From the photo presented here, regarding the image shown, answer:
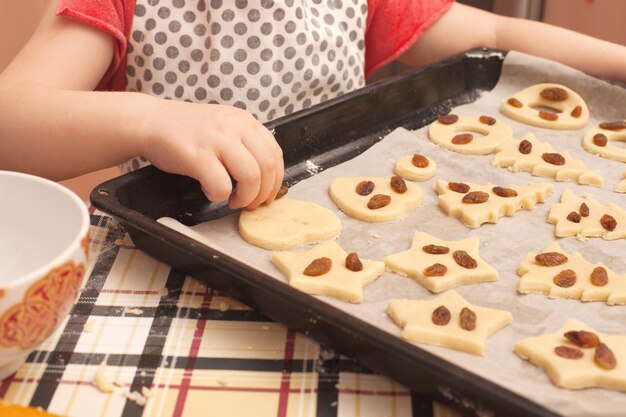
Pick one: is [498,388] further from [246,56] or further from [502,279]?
[246,56]

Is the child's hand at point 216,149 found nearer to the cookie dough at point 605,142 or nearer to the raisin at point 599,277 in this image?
the raisin at point 599,277

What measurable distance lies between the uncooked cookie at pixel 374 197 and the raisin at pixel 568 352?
0.30m

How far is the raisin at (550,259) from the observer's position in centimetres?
85

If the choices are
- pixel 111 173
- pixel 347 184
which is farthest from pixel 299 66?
pixel 111 173

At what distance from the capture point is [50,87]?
100cm

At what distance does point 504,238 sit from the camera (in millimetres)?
922

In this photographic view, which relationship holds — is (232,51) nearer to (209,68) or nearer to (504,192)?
(209,68)

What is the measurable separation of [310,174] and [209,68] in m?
0.26

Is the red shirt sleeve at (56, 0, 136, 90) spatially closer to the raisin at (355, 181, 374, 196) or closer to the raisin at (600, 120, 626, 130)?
the raisin at (355, 181, 374, 196)

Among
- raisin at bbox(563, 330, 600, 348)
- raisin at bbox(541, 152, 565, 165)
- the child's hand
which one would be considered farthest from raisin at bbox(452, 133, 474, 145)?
raisin at bbox(563, 330, 600, 348)

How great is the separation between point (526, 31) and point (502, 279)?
0.66 metres

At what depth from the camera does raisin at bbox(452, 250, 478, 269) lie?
0.83 metres

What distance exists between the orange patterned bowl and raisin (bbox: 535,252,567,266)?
0.50 m

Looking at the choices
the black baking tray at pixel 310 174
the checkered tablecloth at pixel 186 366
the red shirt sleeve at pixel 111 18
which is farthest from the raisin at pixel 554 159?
the red shirt sleeve at pixel 111 18
